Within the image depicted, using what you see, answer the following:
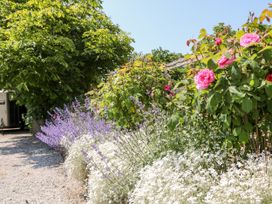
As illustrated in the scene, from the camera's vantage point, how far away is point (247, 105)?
331 cm

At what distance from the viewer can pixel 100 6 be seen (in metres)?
16.5

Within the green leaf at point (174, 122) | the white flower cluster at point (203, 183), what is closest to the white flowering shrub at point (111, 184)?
the white flower cluster at point (203, 183)

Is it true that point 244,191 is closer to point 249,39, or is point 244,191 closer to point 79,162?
point 249,39

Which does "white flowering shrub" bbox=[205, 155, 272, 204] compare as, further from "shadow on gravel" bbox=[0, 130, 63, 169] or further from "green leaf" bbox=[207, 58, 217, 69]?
"shadow on gravel" bbox=[0, 130, 63, 169]

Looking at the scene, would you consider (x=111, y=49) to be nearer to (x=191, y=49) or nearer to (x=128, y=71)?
(x=128, y=71)

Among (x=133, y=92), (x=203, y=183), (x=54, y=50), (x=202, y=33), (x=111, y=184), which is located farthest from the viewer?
(x=54, y=50)

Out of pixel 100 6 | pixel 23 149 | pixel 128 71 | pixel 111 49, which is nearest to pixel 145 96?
pixel 128 71

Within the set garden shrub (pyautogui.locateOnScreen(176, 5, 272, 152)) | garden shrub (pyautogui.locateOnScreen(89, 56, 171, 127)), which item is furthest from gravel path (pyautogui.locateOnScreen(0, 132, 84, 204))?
garden shrub (pyautogui.locateOnScreen(176, 5, 272, 152))

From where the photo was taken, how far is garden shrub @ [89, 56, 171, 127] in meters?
6.74

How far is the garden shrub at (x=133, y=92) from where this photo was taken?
6.74 m

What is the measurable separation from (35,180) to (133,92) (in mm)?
2479

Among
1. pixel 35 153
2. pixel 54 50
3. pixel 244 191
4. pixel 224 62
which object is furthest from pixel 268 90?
pixel 54 50

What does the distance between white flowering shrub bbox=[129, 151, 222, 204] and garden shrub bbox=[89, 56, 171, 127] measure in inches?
100

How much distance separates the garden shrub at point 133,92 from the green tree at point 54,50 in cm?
529
